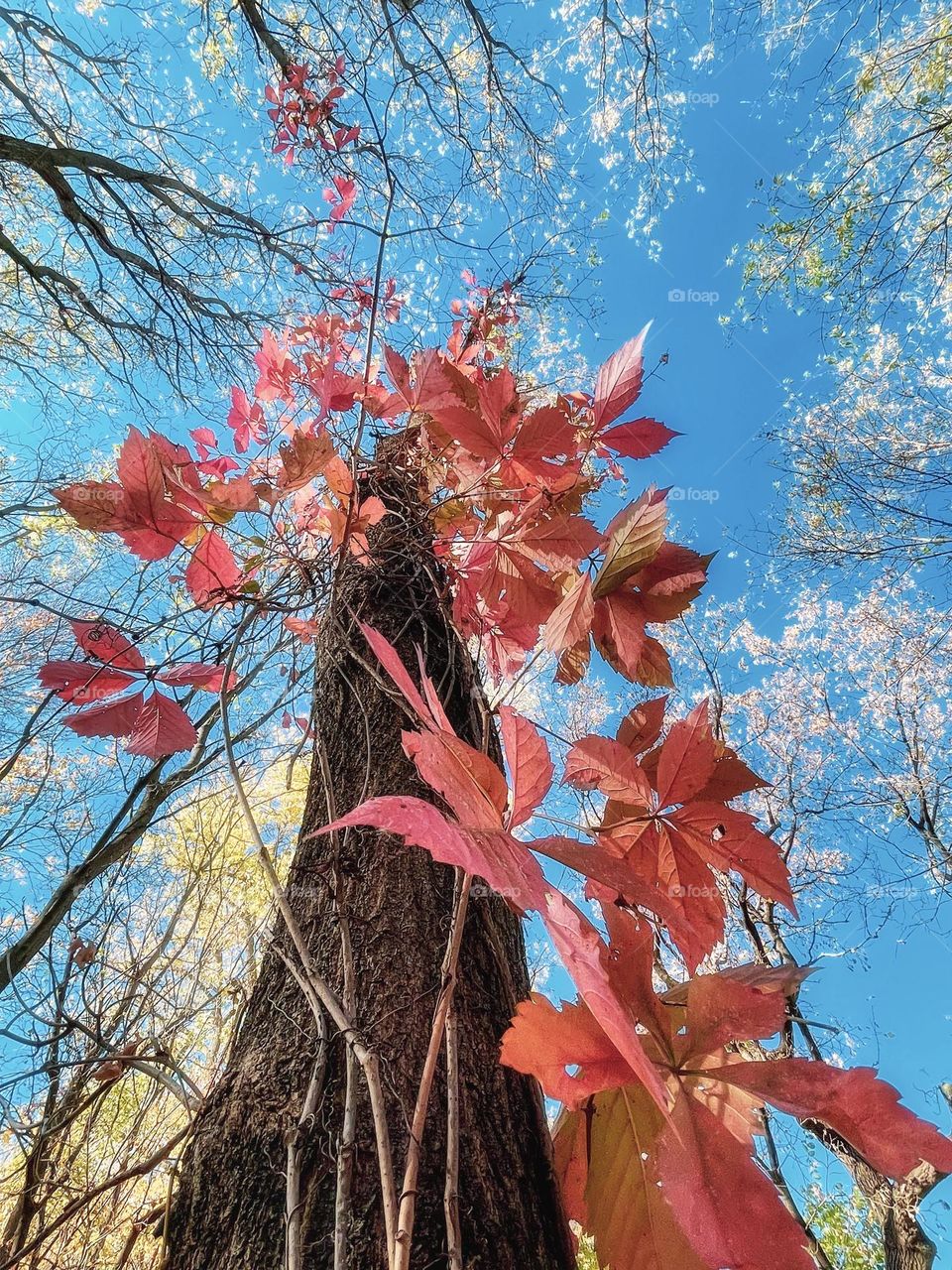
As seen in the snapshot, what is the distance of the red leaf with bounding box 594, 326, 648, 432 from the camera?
2.68ft

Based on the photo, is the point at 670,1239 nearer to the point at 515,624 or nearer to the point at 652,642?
the point at 652,642

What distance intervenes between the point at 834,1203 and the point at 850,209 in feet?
29.2

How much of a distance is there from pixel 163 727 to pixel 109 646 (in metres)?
0.13

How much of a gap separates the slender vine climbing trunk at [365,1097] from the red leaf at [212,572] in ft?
0.84

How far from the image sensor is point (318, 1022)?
1.78ft

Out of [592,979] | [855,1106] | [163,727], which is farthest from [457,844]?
[163,727]

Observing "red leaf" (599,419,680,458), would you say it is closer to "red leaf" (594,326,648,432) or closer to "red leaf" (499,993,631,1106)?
"red leaf" (594,326,648,432)

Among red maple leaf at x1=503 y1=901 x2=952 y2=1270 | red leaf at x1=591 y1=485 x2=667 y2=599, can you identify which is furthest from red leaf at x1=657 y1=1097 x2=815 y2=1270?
red leaf at x1=591 y1=485 x2=667 y2=599

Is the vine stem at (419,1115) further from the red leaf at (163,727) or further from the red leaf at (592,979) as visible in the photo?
the red leaf at (163,727)

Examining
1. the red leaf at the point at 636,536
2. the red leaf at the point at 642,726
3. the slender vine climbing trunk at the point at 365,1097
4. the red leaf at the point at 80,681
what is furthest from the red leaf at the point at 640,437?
the red leaf at the point at 80,681

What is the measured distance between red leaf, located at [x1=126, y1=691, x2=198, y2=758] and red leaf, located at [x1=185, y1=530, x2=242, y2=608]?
0.47ft

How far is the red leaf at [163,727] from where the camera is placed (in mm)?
776

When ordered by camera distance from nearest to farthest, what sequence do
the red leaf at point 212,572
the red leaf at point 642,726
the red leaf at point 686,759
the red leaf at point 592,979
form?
the red leaf at point 592,979
the red leaf at point 686,759
the red leaf at point 642,726
the red leaf at point 212,572

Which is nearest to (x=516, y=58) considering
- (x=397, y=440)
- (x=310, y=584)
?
(x=397, y=440)
